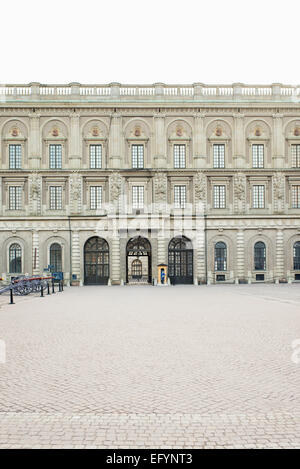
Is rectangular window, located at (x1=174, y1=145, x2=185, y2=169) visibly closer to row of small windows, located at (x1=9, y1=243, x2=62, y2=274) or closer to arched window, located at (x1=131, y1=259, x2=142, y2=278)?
Answer: row of small windows, located at (x1=9, y1=243, x2=62, y2=274)

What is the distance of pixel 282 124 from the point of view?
41.5 metres

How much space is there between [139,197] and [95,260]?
6978 mm

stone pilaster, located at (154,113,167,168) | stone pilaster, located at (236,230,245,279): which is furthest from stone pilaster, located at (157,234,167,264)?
stone pilaster, located at (154,113,167,168)

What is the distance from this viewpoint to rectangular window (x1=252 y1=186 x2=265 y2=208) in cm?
4138

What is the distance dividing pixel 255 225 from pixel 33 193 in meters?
20.2

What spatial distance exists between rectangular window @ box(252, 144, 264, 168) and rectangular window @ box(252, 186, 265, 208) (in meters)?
2.11

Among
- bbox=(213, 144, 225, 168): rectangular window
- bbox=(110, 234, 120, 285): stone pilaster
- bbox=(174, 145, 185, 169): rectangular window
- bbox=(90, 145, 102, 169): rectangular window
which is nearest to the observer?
A: bbox=(110, 234, 120, 285): stone pilaster

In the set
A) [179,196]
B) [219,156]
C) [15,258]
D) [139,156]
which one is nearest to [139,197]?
[179,196]

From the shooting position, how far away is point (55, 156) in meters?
40.9

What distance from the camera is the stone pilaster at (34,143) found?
133 feet

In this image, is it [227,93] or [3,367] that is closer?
[3,367]

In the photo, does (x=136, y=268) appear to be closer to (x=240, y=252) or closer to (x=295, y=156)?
(x=240, y=252)
